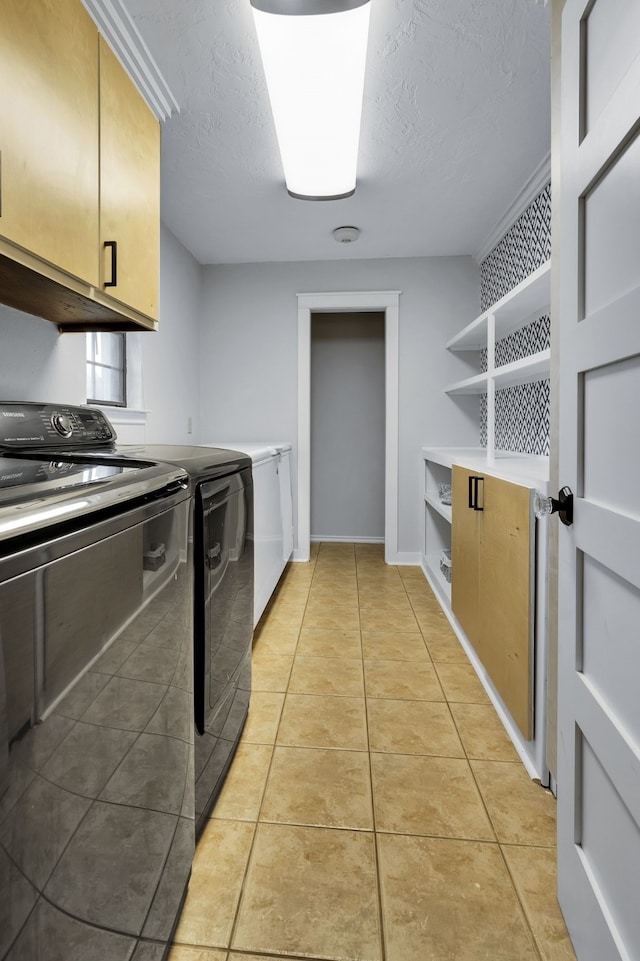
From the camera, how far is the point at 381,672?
7.06 feet

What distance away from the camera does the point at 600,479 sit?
88 centimetres

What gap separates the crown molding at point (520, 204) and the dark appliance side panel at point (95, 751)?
8.74ft

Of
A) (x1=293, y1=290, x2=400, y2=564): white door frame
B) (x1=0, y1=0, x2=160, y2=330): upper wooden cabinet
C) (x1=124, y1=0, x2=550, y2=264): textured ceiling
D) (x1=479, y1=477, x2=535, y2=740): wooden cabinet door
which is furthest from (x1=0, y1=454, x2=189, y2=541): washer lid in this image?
(x1=293, y1=290, x2=400, y2=564): white door frame

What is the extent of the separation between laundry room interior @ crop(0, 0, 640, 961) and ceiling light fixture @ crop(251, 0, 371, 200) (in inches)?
1.1

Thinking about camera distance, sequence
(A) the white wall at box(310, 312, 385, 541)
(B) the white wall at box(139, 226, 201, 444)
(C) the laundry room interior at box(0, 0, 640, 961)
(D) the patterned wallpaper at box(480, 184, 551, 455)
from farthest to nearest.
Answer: (A) the white wall at box(310, 312, 385, 541), (B) the white wall at box(139, 226, 201, 444), (D) the patterned wallpaper at box(480, 184, 551, 455), (C) the laundry room interior at box(0, 0, 640, 961)

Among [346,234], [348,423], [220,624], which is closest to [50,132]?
[220,624]

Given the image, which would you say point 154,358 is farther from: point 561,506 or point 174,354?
point 561,506

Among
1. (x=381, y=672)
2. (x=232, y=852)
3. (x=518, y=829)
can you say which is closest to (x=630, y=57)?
(x=518, y=829)

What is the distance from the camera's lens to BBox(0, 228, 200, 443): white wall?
1.54 m

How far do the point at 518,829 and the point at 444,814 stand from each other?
18cm

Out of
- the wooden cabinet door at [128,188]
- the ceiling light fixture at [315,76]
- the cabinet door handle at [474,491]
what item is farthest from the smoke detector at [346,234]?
the cabinet door handle at [474,491]

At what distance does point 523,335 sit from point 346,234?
4.38ft

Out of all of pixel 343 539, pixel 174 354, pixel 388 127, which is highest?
pixel 388 127

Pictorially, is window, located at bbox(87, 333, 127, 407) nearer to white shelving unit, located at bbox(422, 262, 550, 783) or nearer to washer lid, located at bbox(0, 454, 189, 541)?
washer lid, located at bbox(0, 454, 189, 541)
